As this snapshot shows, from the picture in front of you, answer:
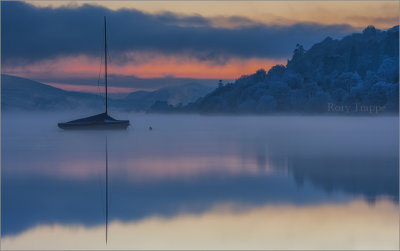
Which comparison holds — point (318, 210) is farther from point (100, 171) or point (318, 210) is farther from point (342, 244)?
point (100, 171)

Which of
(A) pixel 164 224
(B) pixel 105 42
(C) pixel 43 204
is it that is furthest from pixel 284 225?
(B) pixel 105 42

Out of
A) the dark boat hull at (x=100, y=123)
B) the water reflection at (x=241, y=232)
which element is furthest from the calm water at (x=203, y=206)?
the dark boat hull at (x=100, y=123)

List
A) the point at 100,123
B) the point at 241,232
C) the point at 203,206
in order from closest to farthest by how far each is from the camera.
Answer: the point at 241,232, the point at 203,206, the point at 100,123

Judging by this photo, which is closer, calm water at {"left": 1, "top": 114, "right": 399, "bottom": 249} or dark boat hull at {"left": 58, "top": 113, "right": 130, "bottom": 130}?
calm water at {"left": 1, "top": 114, "right": 399, "bottom": 249}

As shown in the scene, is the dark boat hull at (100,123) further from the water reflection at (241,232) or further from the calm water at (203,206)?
the water reflection at (241,232)

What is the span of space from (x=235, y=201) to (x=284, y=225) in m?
3.67

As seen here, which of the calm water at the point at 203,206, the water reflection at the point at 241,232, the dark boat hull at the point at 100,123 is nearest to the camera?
the water reflection at the point at 241,232


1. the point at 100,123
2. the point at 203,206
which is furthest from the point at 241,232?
the point at 100,123

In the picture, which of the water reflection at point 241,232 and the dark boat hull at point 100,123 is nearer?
the water reflection at point 241,232

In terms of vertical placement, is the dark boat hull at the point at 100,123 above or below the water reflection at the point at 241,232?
above

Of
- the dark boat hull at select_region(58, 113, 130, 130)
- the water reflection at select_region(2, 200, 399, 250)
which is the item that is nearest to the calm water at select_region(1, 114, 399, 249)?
the water reflection at select_region(2, 200, 399, 250)

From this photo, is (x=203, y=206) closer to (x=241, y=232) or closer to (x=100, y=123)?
(x=241, y=232)

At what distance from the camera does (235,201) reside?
18422 mm

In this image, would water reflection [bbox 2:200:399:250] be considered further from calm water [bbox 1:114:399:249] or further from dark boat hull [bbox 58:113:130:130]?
dark boat hull [bbox 58:113:130:130]
